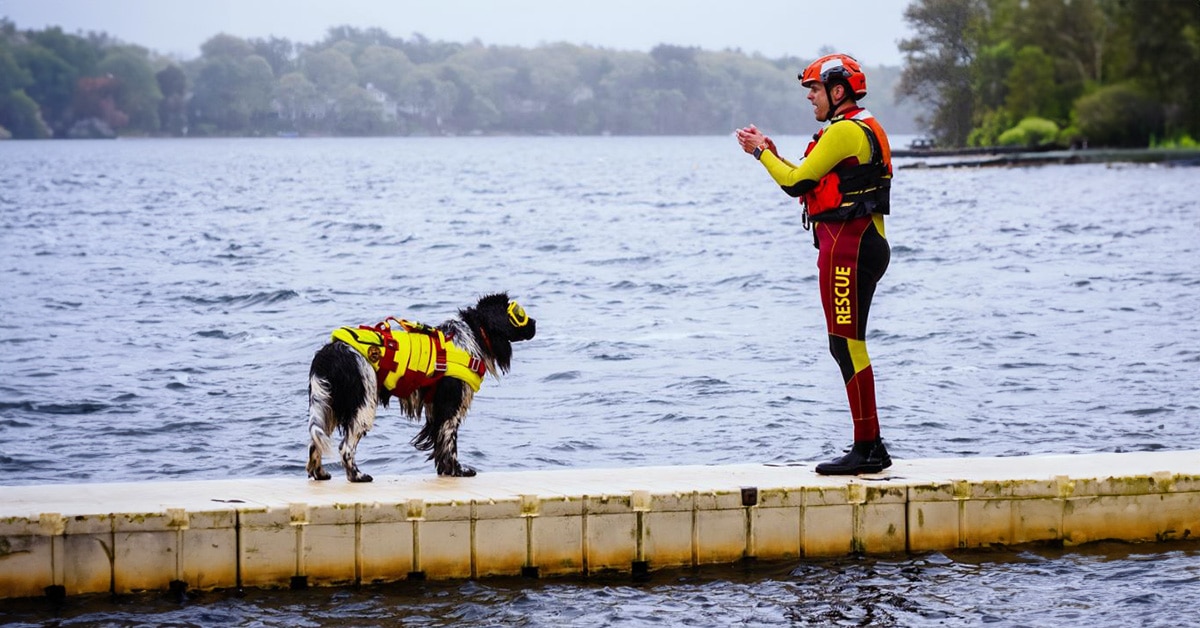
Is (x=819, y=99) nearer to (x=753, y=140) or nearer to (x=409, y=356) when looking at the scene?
(x=753, y=140)

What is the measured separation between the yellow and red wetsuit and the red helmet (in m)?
0.16

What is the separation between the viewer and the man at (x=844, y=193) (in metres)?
9.51

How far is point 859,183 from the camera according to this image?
956cm

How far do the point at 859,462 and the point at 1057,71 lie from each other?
429 ft

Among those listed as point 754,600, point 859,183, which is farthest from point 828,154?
point 754,600

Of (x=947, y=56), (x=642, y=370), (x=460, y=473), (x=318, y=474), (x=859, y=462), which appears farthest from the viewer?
(x=947, y=56)

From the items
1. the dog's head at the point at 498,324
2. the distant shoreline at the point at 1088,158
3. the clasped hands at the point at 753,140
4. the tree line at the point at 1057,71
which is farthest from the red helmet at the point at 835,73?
the tree line at the point at 1057,71

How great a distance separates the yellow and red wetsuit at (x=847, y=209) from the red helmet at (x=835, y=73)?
162mm

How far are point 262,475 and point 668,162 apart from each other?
449 ft

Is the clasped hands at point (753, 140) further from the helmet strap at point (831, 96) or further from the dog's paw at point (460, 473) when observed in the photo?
the dog's paw at point (460, 473)

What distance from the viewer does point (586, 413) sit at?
1686cm

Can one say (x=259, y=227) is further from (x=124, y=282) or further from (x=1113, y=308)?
(x=1113, y=308)

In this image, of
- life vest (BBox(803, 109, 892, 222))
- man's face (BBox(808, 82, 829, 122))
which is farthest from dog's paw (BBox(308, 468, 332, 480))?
man's face (BBox(808, 82, 829, 122))

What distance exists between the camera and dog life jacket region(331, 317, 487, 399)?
9617 millimetres
